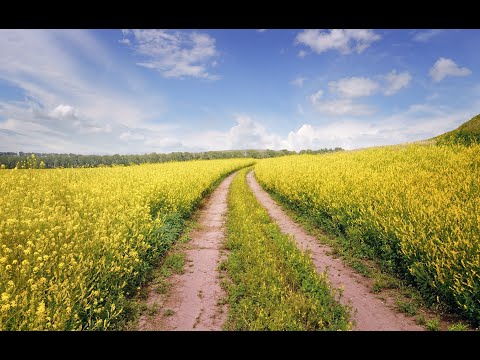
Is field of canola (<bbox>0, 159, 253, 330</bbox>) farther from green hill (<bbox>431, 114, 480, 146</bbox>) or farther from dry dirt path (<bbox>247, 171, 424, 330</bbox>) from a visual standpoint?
green hill (<bbox>431, 114, 480, 146</bbox>)

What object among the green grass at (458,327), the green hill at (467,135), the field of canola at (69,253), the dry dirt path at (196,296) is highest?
the green hill at (467,135)

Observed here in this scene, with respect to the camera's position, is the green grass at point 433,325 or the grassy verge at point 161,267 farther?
the grassy verge at point 161,267

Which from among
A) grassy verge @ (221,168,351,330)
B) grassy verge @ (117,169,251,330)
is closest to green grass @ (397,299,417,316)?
grassy verge @ (221,168,351,330)

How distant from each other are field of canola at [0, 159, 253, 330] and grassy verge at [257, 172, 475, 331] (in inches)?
192

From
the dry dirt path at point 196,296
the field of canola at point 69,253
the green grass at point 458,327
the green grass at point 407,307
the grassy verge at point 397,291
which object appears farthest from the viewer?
the green grass at point 407,307

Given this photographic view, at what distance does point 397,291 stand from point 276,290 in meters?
2.57

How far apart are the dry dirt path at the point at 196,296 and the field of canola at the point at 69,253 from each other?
690 millimetres

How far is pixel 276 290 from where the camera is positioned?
540 cm

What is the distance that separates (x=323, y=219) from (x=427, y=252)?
16.4 feet

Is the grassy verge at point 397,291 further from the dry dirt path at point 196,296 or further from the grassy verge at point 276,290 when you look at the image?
the dry dirt path at point 196,296

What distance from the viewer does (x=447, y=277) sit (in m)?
5.10

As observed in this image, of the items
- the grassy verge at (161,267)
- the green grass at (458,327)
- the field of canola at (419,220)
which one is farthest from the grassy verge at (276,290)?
the field of canola at (419,220)

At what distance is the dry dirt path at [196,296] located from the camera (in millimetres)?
4910
